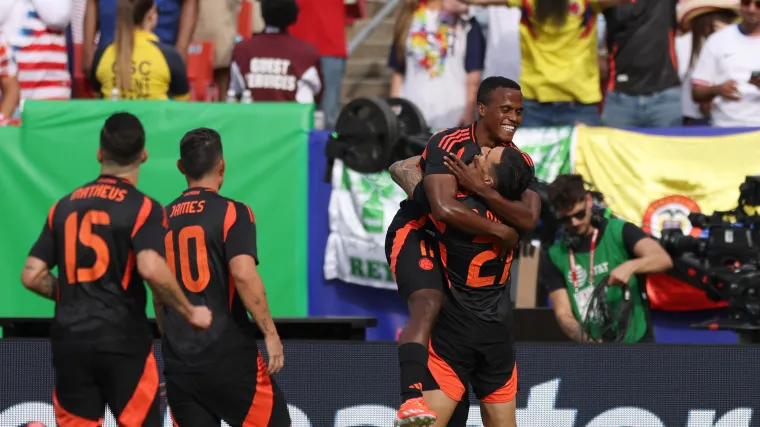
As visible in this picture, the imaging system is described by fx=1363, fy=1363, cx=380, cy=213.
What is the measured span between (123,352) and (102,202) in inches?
27.9

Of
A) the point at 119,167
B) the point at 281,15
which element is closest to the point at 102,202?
the point at 119,167

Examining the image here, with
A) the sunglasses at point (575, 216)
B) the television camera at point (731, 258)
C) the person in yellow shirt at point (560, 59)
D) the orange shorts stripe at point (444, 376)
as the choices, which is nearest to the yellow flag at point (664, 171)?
the person in yellow shirt at point (560, 59)

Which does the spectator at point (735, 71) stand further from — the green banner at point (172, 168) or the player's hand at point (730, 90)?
the green banner at point (172, 168)

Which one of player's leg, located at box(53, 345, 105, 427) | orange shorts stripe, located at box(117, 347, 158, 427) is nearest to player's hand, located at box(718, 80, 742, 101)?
orange shorts stripe, located at box(117, 347, 158, 427)

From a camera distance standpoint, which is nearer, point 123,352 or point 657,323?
point 123,352

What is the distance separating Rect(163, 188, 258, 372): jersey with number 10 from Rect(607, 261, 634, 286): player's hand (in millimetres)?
2863

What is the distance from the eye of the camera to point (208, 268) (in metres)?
6.61

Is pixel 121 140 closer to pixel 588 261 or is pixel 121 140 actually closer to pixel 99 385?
pixel 99 385

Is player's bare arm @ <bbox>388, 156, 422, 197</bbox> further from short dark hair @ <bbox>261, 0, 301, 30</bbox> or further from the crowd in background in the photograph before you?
short dark hair @ <bbox>261, 0, 301, 30</bbox>

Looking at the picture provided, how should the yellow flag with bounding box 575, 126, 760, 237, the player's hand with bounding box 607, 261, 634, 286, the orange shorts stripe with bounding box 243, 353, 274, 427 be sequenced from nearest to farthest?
the orange shorts stripe with bounding box 243, 353, 274, 427
the player's hand with bounding box 607, 261, 634, 286
the yellow flag with bounding box 575, 126, 760, 237

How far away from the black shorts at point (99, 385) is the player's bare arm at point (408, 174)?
157 cm

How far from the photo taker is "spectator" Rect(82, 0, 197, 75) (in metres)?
11.2

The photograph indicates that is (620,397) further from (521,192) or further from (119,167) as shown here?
(119,167)

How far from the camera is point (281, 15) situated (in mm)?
10797
